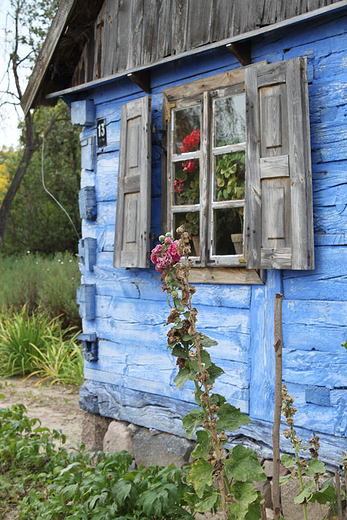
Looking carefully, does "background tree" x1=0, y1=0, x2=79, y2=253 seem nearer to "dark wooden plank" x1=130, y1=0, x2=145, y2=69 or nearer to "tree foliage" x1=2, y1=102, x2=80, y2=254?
"tree foliage" x1=2, y1=102, x2=80, y2=254

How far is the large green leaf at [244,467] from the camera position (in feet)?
7.64

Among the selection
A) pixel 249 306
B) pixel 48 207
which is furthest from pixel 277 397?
pixel 48 207

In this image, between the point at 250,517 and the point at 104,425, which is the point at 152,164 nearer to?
the point at 104,425

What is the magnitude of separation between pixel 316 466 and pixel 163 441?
7.37 ft

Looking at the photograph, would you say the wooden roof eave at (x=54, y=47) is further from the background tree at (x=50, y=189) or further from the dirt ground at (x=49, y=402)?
the background tree at (x=50, y=189)

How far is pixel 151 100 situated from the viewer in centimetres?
443

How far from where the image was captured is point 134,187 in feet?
14.4

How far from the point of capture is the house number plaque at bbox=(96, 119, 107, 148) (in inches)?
192

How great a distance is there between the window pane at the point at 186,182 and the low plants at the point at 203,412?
6.25ft

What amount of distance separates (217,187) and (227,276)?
0.67 m

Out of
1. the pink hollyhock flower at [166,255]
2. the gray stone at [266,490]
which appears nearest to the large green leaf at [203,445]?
the pink hollyhock flower at [166,255]

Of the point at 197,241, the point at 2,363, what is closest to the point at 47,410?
the point at 2,363

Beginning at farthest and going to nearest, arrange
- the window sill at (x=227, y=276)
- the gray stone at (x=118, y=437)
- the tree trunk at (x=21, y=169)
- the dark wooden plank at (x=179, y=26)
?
1. the tree trunk at (x=21, y=169)
2. the gray stone at (x=118, y=437)
3. the dark wooden plank at (x=179, y=26)
4. the window sill at (x=227, y=276)

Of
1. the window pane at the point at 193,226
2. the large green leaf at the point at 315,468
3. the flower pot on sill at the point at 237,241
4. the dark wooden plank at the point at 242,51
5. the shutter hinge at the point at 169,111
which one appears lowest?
the large green leaf at the point at 315,468
